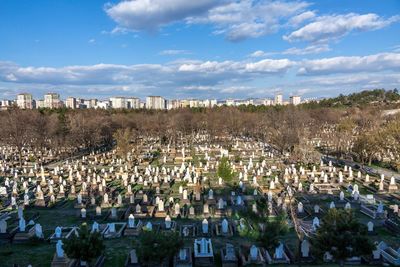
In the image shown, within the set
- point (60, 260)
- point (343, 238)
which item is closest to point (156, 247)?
point (60, 260)

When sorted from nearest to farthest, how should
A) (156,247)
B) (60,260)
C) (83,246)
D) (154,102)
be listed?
(156,247) < (83,246) < (60,260) < (154,102)

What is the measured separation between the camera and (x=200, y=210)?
75.9 feet

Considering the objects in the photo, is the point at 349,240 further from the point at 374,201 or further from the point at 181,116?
the point at 181,116

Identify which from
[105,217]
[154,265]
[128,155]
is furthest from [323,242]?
[128,155]

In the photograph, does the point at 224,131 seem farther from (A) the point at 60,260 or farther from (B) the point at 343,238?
(B) the point at 343,238

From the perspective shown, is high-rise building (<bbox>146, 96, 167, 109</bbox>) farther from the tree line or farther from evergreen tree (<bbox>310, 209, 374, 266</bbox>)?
evergreen tree (<bbox>310, 209, 374, 266</bbox>)

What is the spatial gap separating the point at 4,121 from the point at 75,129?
8.94 m

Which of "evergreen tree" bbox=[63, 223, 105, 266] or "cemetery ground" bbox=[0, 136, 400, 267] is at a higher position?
"evergreen tree" bbox=[63, 223, 105, 266]

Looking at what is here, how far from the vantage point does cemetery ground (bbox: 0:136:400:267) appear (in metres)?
14.7

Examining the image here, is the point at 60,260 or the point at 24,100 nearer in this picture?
the point at 60,260

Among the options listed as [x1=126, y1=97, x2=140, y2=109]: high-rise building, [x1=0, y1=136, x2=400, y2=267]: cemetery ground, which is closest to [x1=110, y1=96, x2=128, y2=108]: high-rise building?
[x1=126, y1=97, x2=140, y2=109]: high-rise building

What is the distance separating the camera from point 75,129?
49812mm

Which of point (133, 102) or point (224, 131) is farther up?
point (133, 102)

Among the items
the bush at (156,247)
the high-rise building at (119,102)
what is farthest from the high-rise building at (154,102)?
the bush at (156,247)
